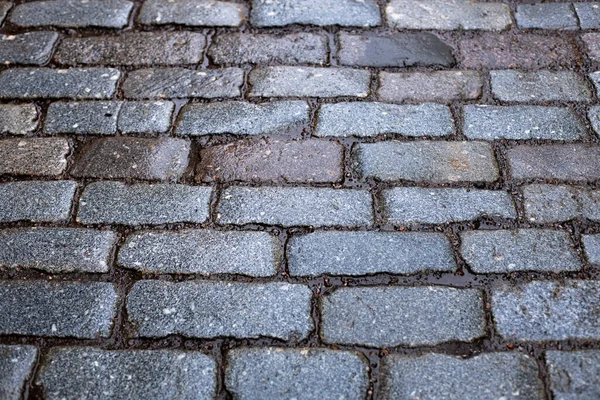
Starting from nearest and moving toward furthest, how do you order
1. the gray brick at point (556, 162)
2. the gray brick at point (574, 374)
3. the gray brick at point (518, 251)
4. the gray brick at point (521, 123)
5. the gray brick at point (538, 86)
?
the gray brick at point (574, 374)
the gray brick at point (518, 251)
the gray brick at point (556, 162)
the gray brick at point (521, 123)
the gray brick at point (538, 86)

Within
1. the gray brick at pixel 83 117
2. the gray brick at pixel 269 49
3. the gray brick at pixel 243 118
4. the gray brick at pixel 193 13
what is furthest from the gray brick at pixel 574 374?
the gray brick at pixel 193 13

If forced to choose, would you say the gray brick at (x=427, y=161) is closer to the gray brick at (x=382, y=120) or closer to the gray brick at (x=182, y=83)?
the gray brick at (x=382, y=120)

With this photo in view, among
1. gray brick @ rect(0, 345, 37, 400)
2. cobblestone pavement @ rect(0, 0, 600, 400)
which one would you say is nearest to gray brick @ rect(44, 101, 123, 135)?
cobblestone pavement @ rect(0, 0, 600, 400)

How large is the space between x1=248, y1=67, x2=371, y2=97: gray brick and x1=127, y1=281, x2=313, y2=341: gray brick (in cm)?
112

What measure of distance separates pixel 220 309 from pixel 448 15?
2161mm

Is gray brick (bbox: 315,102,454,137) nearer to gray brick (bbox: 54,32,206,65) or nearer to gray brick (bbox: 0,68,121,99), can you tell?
gray brick (bbox: 54,32,206,65)

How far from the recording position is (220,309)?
7.57 feet

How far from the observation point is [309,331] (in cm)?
224

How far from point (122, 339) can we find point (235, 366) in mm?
416

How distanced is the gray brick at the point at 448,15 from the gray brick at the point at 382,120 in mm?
672

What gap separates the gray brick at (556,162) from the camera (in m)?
2.73

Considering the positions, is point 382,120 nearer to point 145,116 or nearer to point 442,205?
point 442,205

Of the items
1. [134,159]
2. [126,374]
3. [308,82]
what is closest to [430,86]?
[308,82]

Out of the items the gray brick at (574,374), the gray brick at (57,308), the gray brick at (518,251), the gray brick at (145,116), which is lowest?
the gray brick at (57,308)
